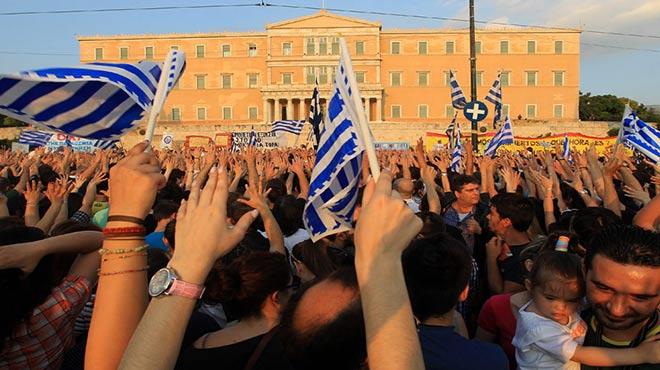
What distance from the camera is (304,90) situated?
2317 inches

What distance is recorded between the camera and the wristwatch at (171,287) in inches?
53.7

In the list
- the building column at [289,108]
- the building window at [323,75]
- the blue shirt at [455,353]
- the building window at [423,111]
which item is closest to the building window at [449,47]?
the building window at [423,111]

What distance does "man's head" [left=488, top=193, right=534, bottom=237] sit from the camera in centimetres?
407

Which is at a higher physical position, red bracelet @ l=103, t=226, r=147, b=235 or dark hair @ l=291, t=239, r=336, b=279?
red bracelet @ l=103, t=226, r=147, b=235

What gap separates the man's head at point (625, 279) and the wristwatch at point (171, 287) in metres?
1.35

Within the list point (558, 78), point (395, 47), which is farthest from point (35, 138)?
point (558, 78)

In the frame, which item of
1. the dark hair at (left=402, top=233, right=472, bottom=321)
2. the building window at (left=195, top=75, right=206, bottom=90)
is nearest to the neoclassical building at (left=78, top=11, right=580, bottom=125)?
the building window at (left=195, top=75, right=206, bottom=90)

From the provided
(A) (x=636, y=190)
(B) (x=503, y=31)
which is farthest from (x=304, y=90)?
(A) (x=636, y=190)

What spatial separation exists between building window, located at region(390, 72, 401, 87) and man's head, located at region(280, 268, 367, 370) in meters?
60.5

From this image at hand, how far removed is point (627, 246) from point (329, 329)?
3.70 feet

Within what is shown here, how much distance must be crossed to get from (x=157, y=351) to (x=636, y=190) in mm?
4989

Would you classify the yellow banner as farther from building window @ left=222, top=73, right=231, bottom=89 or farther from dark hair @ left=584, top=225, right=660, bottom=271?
building window @ left=222, top=73, right=231, bottom=89

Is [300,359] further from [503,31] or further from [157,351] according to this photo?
[503,31]

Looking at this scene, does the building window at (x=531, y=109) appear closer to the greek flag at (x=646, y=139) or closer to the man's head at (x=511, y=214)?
the greek flag at (x=646, y=139)
